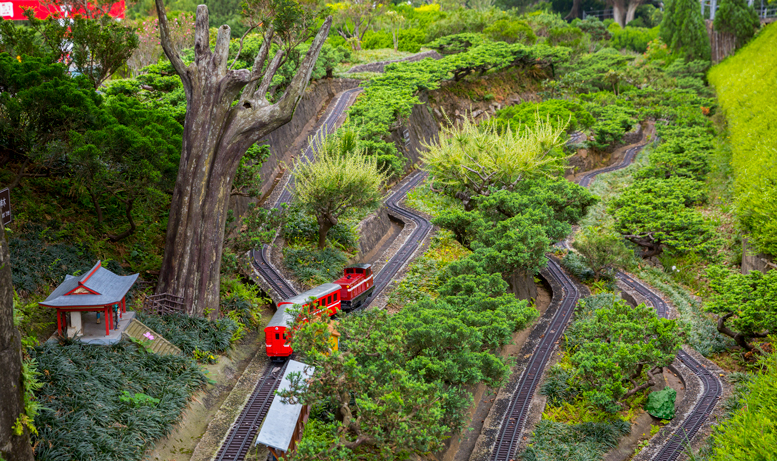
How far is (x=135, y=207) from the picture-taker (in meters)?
23.4

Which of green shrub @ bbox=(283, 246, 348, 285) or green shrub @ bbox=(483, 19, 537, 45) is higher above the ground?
green shrub @ bbox=(483, 19, 537, 45)

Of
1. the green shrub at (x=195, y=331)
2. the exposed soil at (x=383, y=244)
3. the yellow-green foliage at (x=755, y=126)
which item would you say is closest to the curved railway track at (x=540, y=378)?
the yellow-green foliage at (x=755, y=126)

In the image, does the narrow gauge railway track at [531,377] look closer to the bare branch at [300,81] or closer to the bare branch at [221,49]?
the bare branch at [300,81]

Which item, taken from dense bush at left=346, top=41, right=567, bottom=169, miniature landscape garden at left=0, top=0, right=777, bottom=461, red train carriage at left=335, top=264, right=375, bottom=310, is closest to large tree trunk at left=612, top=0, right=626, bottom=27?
dense bush at left=346, top=41, right=567, bottom=169

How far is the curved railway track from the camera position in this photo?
1716 cm

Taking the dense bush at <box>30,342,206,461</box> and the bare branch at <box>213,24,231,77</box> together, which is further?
the bare branch at <box>213,24,231,77</box>

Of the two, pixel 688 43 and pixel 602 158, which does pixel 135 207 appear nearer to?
pixel 602 158

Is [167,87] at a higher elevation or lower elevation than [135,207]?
higher

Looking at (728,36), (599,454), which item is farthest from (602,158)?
(599,454)

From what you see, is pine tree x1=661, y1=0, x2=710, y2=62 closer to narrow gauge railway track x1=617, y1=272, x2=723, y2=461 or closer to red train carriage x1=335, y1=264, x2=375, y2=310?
narrow gauge railway track x1=617, y1=272, x2=723, y2=461

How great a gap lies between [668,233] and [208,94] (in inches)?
916

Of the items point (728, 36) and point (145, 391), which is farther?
point (728, 36)

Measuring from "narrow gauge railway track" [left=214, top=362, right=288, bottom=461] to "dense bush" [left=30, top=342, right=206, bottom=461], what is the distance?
1.57m

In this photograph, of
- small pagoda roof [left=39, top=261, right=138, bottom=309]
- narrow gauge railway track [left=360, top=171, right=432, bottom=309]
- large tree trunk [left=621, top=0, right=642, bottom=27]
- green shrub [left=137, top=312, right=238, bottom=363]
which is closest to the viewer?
small pagoda roof [left=39, top=261, right=138, bottom=309]
